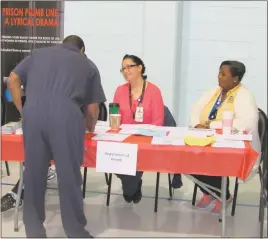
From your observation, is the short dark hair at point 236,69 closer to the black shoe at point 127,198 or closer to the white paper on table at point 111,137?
the white paper on table at point 111,137

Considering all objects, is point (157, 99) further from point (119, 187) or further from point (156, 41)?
point (156, 41)

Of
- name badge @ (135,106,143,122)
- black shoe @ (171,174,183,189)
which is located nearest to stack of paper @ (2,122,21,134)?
name badge @ (135,106,143,122)

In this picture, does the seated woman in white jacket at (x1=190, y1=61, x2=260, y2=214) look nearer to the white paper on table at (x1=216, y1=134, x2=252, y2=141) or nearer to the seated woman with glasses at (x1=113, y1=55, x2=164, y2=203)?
the white paper on table at (x1=216, y1=134, x2=252, y2=141)

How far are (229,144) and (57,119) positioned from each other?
965 millimetres

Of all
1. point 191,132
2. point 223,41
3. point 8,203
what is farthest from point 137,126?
point 223,41

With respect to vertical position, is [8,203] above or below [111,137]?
below

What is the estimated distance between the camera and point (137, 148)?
2584 millimetres

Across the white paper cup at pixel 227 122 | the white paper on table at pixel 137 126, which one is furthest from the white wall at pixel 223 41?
the white paper cup at pixel 227 122

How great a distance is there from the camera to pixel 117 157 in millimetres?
2613

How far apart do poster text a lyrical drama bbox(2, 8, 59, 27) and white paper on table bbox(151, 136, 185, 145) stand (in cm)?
201

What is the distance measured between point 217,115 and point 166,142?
75 centimetres

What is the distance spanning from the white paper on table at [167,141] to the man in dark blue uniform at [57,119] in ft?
1.27

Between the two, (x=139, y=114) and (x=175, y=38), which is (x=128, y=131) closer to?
(x=139, y=114)

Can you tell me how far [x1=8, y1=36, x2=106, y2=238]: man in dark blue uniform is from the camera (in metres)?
2.45
